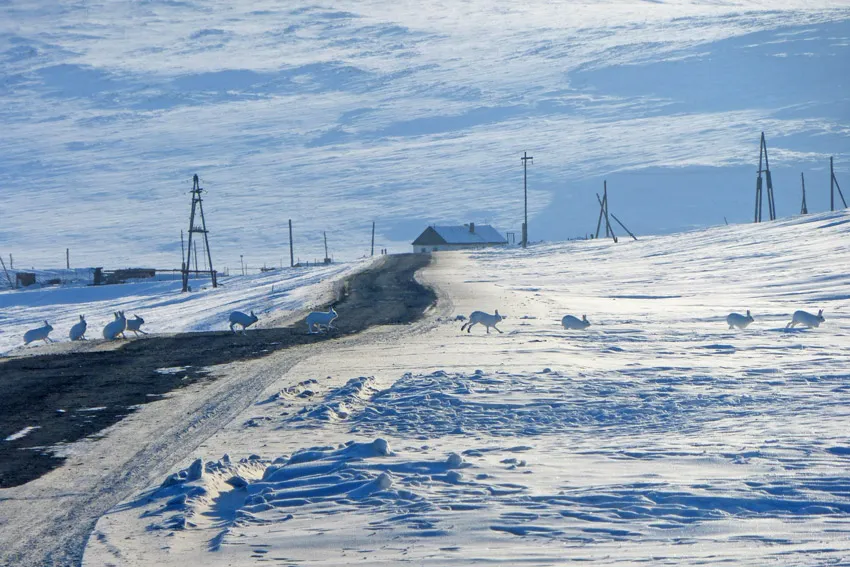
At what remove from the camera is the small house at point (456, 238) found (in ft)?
437

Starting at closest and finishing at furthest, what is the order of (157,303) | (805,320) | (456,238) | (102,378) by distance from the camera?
(102,378) → (805,320) → (157,303) → (456,238)

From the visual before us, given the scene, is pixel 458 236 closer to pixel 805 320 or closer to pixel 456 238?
pixel 456 238

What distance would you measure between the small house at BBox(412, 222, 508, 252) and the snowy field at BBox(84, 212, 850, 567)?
112 metres

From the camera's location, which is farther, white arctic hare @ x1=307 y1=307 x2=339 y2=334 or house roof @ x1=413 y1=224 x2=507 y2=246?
house roof @ x1=413 y1=224 x2=507 y2=246

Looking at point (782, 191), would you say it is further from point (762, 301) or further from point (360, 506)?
point (360, 506)

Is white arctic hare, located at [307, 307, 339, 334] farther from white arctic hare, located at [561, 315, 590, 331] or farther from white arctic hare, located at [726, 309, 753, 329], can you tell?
white arctic hare, located at [726, 309, 753, 329]

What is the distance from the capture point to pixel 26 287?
73438mm

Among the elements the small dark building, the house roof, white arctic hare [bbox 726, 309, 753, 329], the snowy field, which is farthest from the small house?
the snowy field

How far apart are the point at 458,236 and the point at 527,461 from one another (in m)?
126

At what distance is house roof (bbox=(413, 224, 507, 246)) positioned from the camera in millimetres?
133875

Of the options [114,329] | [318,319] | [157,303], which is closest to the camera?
[318,319]

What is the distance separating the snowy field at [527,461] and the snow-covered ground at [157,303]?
37.5 feet

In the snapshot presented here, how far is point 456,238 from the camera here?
445 feet

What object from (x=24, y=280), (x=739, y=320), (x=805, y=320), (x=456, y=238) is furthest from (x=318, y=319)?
(x=456, y=238)
